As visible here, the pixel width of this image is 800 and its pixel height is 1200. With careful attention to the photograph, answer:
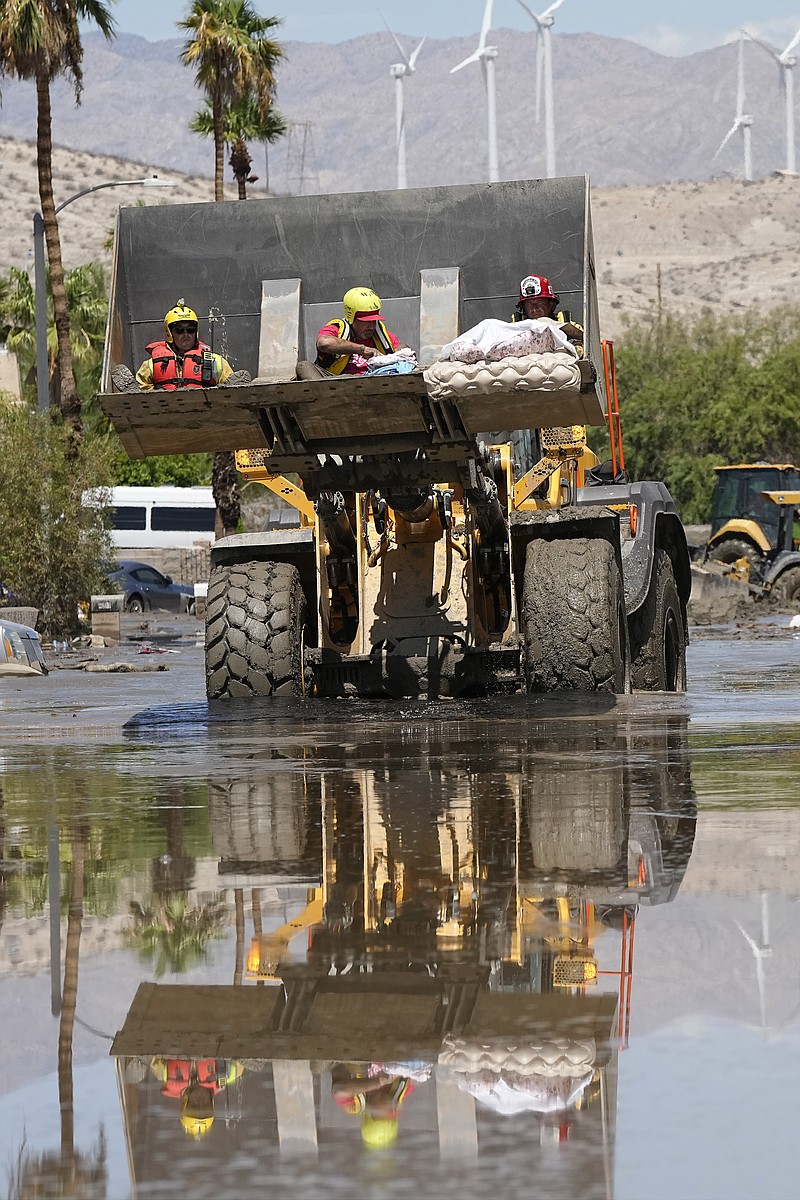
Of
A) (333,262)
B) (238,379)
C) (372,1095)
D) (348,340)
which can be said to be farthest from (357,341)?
(372,1095)

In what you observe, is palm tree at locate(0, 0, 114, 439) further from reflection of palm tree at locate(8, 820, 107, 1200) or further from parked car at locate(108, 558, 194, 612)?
reflection of palm tree at locate(8, 820, 107, 1200)

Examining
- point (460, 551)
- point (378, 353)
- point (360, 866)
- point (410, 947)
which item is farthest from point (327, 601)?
point (410, 947)

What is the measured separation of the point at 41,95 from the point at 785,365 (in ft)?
116

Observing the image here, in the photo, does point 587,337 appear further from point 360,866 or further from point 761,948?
point 761,948

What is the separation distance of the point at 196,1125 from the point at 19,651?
59.4 ft

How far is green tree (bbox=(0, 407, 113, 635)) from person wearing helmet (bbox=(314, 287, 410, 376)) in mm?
18553

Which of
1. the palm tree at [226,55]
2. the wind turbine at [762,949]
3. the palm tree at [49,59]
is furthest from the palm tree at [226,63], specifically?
the wind turbine at [762,949]

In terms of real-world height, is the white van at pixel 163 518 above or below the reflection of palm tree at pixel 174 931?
above

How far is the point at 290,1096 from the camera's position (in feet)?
13.8

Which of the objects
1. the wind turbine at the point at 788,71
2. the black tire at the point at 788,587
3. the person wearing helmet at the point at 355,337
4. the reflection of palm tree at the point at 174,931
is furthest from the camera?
the wind turbine at the point at 788,71

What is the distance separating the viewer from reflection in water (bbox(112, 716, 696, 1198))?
3842 mm

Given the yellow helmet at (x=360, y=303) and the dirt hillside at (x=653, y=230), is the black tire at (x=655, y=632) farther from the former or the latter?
the dirt hillside at (x=653, y=230)

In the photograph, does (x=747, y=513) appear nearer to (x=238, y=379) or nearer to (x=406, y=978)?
(x=238, y=379)

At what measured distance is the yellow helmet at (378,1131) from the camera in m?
3.90
